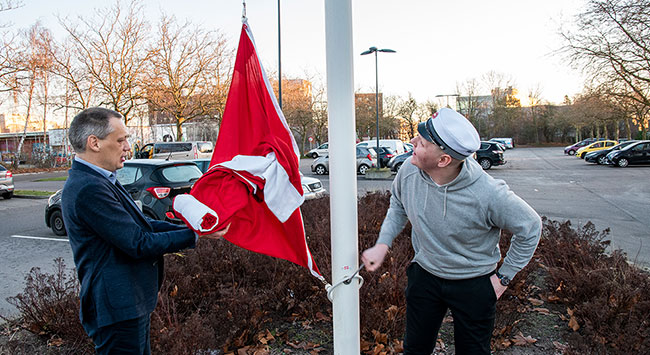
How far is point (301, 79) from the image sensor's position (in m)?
46.1

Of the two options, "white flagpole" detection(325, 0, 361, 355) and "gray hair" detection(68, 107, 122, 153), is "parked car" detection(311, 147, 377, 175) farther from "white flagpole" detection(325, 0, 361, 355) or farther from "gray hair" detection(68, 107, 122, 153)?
"gray hair" detection(68, 107, 122, 153)

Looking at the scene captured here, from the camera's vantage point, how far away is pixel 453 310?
232cm

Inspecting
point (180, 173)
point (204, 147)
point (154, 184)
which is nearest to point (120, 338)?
point (154, 184)

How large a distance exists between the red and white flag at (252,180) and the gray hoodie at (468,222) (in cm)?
68

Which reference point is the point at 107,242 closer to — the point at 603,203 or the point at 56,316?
the point at 56,316

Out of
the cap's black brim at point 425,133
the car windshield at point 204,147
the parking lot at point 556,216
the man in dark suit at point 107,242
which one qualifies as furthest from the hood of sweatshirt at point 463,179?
the car windshield at point 204,147

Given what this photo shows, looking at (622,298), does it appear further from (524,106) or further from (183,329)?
(524,106)

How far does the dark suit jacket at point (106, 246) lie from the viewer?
76.7 inches

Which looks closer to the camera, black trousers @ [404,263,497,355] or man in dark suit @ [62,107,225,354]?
man in dark suit @ [62,107,225,354]

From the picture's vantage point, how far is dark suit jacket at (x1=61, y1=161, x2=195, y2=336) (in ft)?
6.39

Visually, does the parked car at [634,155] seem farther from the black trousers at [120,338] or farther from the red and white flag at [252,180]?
the black trousers at [120,338]

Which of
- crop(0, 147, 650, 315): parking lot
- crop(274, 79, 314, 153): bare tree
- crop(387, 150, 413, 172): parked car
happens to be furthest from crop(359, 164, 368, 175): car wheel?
crop(274, 79, 314, 153): bare tree

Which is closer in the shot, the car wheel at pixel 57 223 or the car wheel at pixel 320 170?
the car wheel at pixel 57 223

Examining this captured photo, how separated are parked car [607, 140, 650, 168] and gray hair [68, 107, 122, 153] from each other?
105ft
